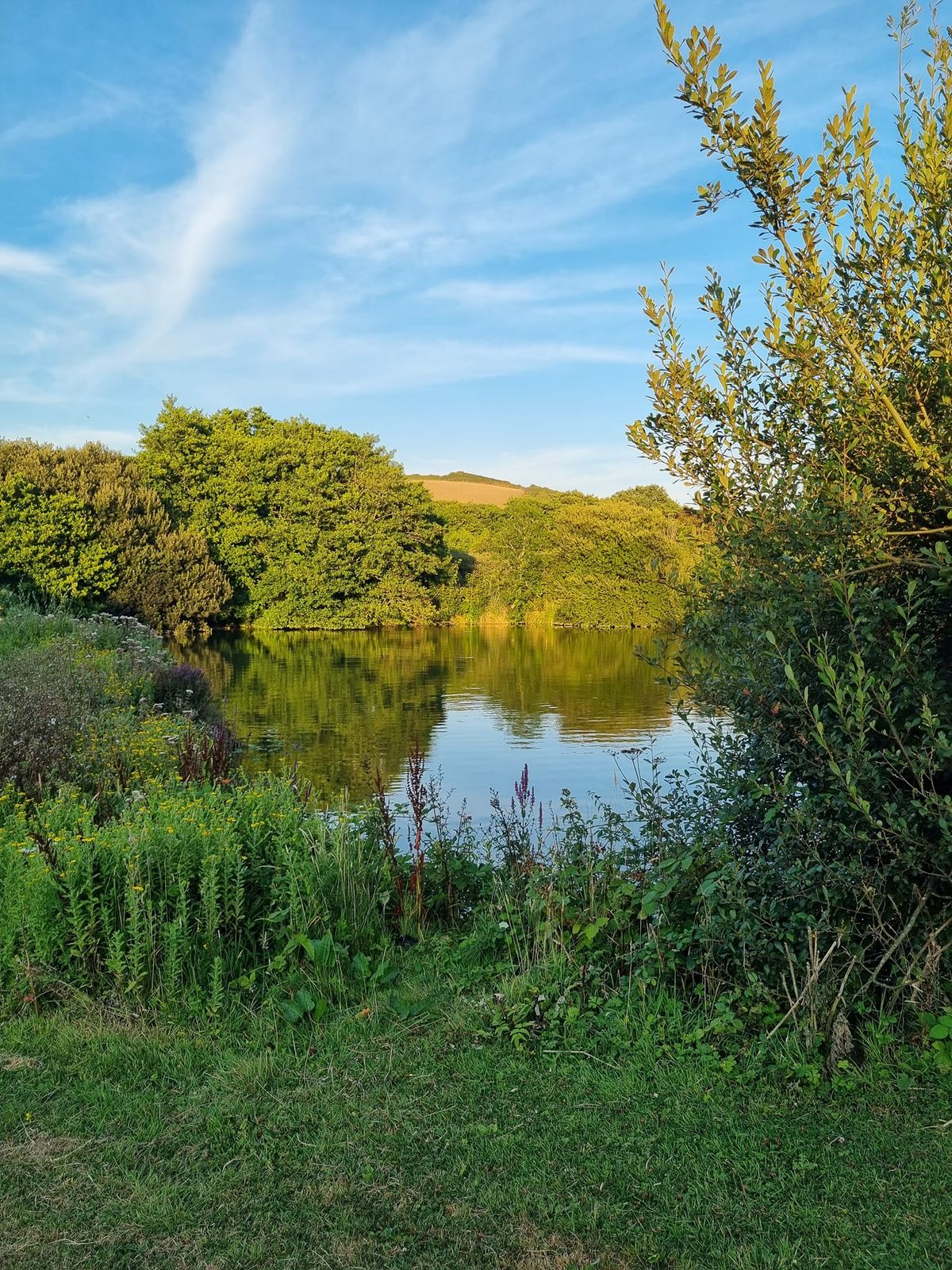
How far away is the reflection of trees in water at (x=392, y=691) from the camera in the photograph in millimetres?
15281

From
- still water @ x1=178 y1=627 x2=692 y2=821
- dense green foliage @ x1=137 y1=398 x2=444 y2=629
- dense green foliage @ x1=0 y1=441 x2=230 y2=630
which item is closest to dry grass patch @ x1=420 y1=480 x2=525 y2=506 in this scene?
dense green foliage @ x1=137 y1=398 x2=444 y2=629

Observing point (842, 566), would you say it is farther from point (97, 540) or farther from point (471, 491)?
point (471, 491)

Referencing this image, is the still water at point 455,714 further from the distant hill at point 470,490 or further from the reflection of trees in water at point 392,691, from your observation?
the distant hill at point 470,490

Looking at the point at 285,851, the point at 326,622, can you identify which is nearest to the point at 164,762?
the point at 285,851

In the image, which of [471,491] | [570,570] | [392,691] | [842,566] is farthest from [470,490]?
[842,566]

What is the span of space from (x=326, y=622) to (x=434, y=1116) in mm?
45297

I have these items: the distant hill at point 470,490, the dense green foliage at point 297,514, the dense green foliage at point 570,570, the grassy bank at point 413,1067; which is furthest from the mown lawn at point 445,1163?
the distant hill at point 470,490

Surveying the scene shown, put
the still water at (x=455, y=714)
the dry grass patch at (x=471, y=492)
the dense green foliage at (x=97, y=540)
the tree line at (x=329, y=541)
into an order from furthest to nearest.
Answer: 1. the dry grass patch at (x=471, y=492)
2. the tree line at (x=329, y=541)
3. the dense green foliage at (x=97, y=540)
4. the still water at (x=455, y=714)

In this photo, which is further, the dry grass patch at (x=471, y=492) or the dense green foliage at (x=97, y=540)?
the dry grass patch at (x=471, y=492)

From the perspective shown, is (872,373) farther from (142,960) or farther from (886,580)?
(142,960)

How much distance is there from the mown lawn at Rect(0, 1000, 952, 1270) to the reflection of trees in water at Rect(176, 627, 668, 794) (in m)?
1.93

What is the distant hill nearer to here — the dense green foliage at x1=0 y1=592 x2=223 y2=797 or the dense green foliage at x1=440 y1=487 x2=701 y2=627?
the dense green foliage at x1=440 y1=487 x2=701 y2=627

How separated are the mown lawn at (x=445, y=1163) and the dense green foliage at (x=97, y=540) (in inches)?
1185

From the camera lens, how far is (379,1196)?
304 centimetres
